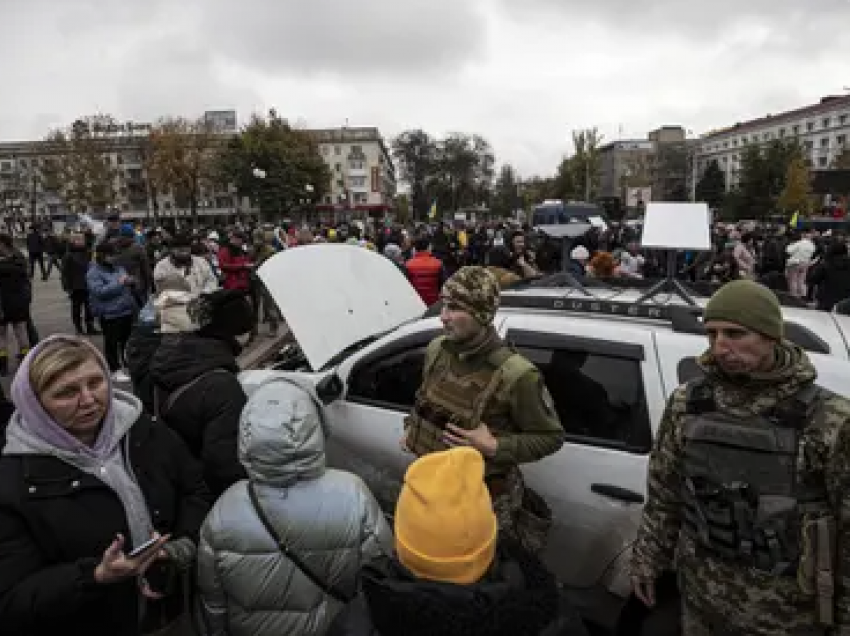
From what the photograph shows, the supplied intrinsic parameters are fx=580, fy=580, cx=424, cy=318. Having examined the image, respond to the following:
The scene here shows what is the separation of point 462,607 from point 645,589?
40.4 inches

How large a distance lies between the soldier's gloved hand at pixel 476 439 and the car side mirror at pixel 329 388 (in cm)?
123

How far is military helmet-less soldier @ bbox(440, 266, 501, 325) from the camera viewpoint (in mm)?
2297

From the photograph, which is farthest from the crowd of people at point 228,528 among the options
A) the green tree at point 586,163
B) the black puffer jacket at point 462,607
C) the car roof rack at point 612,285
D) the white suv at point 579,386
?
the green tree at point 586,163

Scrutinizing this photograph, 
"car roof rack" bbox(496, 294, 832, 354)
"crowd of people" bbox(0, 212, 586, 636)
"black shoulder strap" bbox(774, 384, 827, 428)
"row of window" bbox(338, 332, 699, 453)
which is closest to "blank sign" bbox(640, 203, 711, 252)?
"car roof rack" bbox(496, 294, 832, 354)

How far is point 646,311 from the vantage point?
2.75 metres

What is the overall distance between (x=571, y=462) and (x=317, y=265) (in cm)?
200

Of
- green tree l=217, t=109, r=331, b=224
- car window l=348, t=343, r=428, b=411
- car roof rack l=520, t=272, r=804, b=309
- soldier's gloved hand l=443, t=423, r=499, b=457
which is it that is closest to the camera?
soldier's gloved hand l=443, t=423, r=499, b=457

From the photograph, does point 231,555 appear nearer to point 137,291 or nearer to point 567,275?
point 567,275

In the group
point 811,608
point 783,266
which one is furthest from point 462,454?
point 783,266

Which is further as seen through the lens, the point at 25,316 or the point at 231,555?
the point at 25,316

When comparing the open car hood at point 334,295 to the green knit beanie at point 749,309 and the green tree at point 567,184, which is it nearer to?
the green knit beanie at point 749,309

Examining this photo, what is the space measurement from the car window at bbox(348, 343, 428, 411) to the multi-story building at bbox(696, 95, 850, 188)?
83820 millimetres

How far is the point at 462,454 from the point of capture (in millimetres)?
1463

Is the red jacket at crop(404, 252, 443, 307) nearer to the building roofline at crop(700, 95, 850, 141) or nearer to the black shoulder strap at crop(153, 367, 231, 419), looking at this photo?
the black shoulder strap at crop(153, 367, 231, 419)
